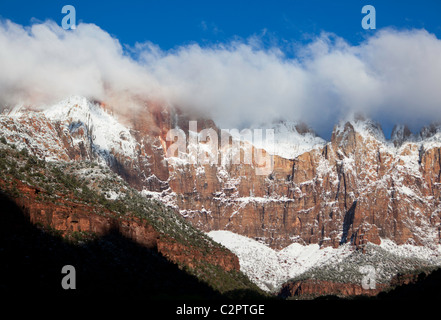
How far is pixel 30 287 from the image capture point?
67.2 metres

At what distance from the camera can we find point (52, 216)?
84875 millimetres

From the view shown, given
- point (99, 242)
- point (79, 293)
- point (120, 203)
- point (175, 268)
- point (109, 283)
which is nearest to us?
point (79, 293)

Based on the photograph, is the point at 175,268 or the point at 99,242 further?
the point at 175,268

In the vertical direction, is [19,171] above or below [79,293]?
above

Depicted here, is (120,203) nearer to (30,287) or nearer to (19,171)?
(19,171)
